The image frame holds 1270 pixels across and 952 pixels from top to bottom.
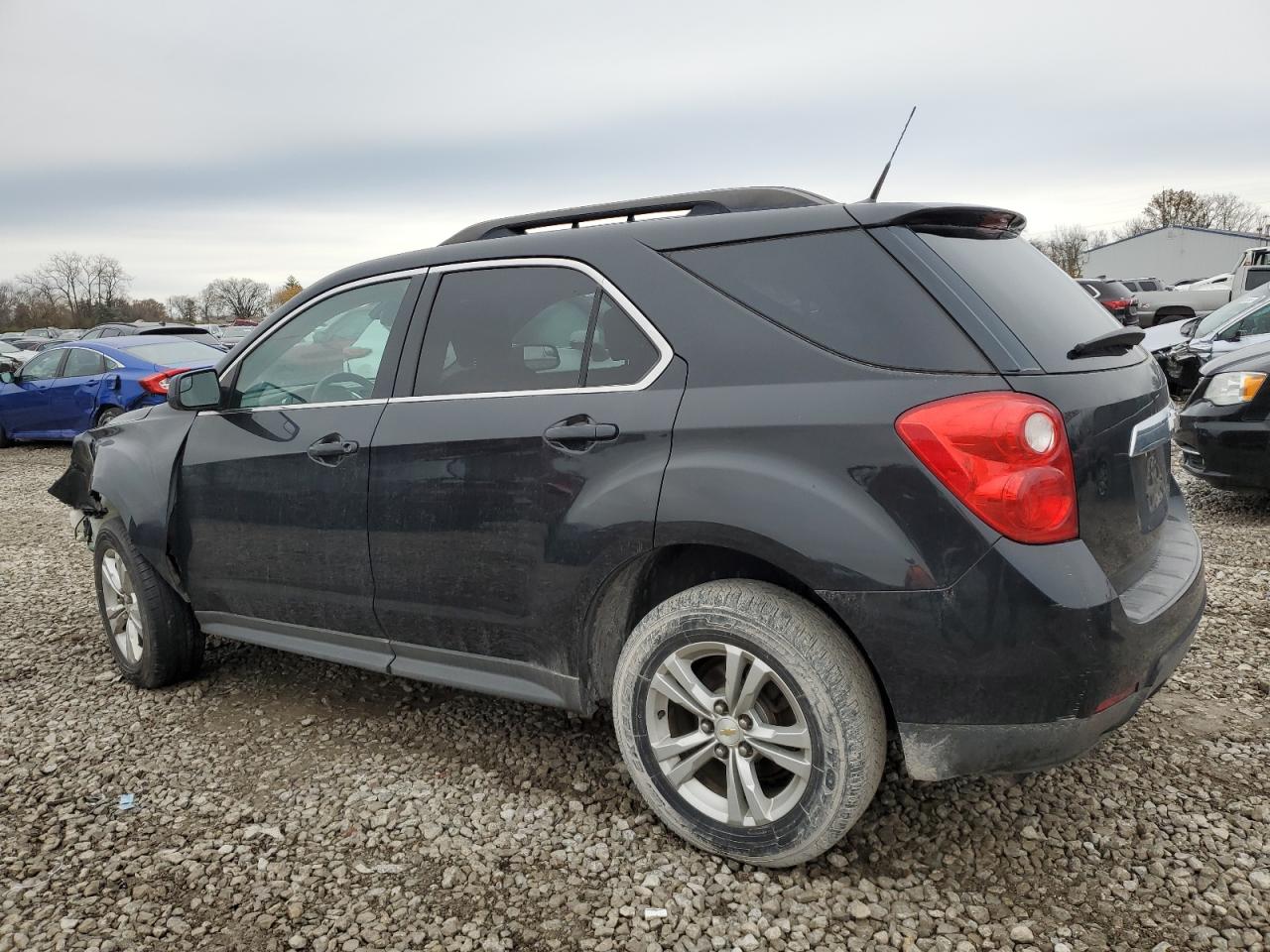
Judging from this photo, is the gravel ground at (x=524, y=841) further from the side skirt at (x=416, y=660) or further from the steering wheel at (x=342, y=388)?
the steering wheel at (x=342, y=388)

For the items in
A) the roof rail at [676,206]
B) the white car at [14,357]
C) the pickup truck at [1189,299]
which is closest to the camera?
the roof rail at [676,206]

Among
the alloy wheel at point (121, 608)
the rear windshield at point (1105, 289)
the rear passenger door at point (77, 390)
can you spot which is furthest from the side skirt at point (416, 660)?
the rear windshield at point (1105, 289)

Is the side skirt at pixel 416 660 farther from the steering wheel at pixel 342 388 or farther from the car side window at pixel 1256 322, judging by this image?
the car side window at pixel 1256 322

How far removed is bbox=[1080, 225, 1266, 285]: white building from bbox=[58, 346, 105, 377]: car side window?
7138 centimetres

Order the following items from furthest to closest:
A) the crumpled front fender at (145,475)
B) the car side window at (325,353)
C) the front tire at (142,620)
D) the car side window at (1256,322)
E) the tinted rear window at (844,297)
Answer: the car side window at (1256,322) < the front tire at (142,620) < the crumpled front fender at (145,475) < the car side window at (325,353) < the tinted rear window at (844,297)

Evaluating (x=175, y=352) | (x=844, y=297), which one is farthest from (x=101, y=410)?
(x=844, y=297)

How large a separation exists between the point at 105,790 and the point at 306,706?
0.80m

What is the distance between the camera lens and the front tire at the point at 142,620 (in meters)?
3.85

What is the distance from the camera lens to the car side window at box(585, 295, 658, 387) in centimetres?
257

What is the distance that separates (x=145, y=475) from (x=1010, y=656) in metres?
3.31

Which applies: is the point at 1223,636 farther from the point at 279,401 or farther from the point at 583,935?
the point at 279,401

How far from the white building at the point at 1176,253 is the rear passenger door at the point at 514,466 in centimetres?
7526

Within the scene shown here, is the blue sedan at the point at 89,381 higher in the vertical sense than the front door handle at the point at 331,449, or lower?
lower

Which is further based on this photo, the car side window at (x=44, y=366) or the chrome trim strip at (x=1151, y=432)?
the car side window at (x=44, y=366)
